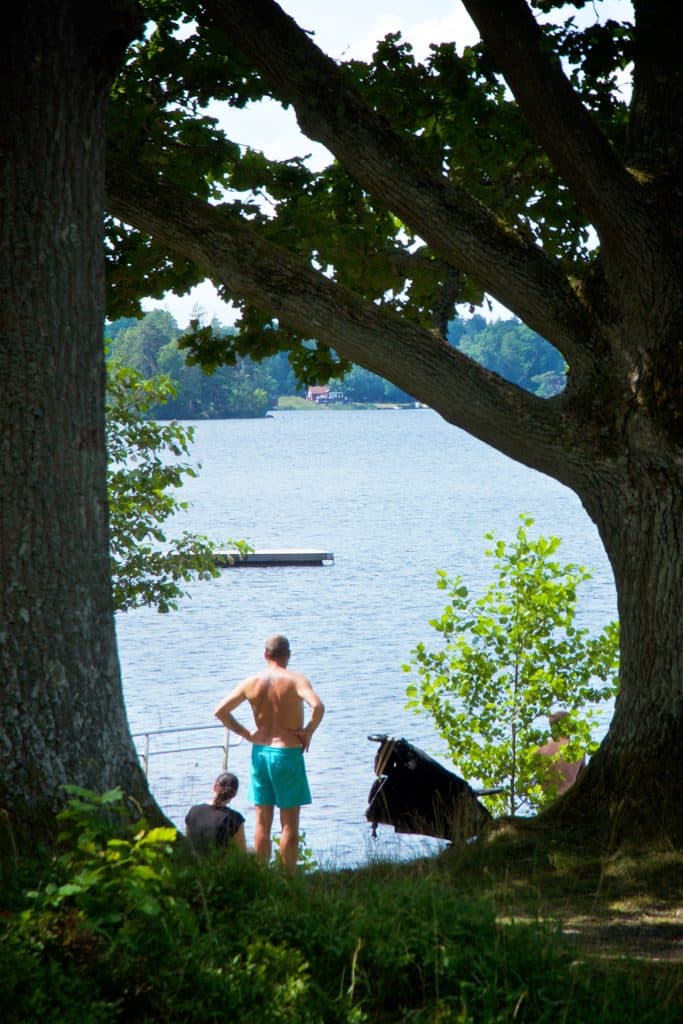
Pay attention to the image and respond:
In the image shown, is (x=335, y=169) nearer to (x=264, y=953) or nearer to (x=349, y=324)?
(x=349, y=324)

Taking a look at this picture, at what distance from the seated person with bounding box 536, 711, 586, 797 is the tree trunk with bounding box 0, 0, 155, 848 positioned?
305 inches

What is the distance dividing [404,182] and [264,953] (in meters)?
4.65

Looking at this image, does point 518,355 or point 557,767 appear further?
point 518,355

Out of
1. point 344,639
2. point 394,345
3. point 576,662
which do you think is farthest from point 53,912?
point 344,639

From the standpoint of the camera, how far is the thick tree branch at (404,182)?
7.21 meters

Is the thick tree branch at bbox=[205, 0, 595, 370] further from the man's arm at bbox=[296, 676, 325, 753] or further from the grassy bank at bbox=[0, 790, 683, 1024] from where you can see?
the grassy bank at bbox=[0, 790, 683, 1024]

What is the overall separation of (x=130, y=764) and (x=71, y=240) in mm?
2313

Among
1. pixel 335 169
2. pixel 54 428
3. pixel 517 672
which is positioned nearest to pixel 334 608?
pixel 517 672

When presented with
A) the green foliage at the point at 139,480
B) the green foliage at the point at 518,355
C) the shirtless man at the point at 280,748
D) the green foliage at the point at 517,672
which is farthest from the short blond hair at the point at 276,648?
the green foliage at the point at 518,355

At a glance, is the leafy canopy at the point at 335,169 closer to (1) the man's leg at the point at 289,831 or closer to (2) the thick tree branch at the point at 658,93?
(2) the thick tree branch at the point at 658,93

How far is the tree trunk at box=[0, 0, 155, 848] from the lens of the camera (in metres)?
5.29

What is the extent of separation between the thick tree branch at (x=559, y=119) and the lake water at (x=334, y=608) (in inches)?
164

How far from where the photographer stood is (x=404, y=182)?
737 centimetres

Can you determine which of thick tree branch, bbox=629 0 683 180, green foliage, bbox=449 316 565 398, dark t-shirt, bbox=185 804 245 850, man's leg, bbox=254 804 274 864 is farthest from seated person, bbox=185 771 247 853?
green foliage, bbox=449 316 565 398
